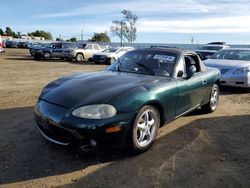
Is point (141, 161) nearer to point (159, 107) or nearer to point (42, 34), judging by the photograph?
point (159, 107)

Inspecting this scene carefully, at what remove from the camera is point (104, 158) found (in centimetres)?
459

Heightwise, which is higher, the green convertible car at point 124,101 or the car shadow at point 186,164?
the green convertible car at point 124,101

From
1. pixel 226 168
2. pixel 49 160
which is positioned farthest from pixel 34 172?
pixel 226 168

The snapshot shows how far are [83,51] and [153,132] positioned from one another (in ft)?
73.6

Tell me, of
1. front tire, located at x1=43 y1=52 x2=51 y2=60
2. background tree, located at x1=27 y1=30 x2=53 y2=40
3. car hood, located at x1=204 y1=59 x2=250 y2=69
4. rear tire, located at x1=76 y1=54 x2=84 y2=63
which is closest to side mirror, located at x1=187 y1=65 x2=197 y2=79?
car hood, located at x1=204 y1=59 x2=250 y2=69

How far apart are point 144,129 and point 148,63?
58.6 inches

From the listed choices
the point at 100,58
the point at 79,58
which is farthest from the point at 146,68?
the point at 79,58

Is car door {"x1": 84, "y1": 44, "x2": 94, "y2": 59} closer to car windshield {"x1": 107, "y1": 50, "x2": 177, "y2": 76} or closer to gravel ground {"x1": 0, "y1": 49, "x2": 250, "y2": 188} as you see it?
gravel ground {"x1": 0, "y1": 49, "x2": 250, "y2": 188}

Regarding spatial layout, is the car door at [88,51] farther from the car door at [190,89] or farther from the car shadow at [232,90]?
the car door at [190,89]

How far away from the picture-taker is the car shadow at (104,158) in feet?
13.2

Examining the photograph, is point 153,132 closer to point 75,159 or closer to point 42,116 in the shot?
point 75,159

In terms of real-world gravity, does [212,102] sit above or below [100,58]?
above

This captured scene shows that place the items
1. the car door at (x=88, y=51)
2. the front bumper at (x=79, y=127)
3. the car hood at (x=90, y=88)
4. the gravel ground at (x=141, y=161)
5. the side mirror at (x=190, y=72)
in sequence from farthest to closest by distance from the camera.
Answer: the car door at (x=88, y=51) < the side mirror at (x=190, y=72) < the car hood at (x=90, y=88) < the front bumper at (x=79, y=127) < the gravel ground at (x=141, y=161)

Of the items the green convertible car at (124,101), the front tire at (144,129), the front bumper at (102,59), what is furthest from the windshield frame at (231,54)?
the front bumper at (102,59)
